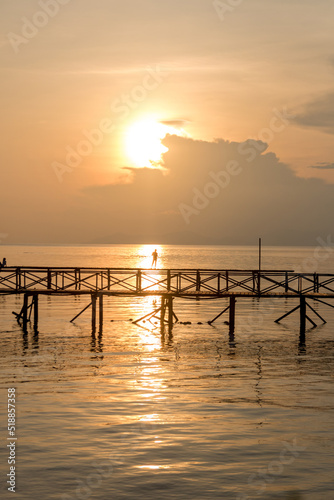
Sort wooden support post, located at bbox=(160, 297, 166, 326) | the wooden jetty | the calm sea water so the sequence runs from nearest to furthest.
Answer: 1. the calm sea water
2. the wooden jetty
3. wooden support post, located at bbox=(160, 297, 166, 326)

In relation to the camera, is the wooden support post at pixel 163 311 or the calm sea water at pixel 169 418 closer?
the calm sea water at pixel 169 418

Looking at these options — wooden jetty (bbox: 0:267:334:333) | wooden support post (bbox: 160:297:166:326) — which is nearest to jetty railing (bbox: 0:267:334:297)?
wooden jetty (bbox: 0:267:334:333)

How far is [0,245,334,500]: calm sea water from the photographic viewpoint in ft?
46.3

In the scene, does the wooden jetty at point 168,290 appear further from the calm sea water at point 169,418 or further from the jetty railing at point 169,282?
the calm sea water at point 169,418

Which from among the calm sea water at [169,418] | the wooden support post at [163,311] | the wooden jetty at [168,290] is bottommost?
the calm sea water at [169,418]

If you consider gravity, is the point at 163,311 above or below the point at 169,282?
below

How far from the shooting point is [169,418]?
1881cm

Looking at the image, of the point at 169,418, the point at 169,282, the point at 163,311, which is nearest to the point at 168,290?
the point at 169,282

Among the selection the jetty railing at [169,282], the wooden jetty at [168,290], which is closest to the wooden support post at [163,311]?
the wooden jetty at [168,290]

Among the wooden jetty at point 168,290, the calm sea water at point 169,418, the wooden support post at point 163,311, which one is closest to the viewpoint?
the calm sea water at point 169,418

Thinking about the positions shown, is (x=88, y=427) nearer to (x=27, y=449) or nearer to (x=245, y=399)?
(x=27, y=449)

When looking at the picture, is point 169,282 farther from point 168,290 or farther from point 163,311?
point 163,311

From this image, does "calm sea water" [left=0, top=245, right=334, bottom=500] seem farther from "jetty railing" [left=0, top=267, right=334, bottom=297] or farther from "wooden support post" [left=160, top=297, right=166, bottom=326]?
"wooden support post" [left=160, top=297, right=166, bottom=326]

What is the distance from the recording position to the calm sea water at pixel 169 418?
46.3 ft
